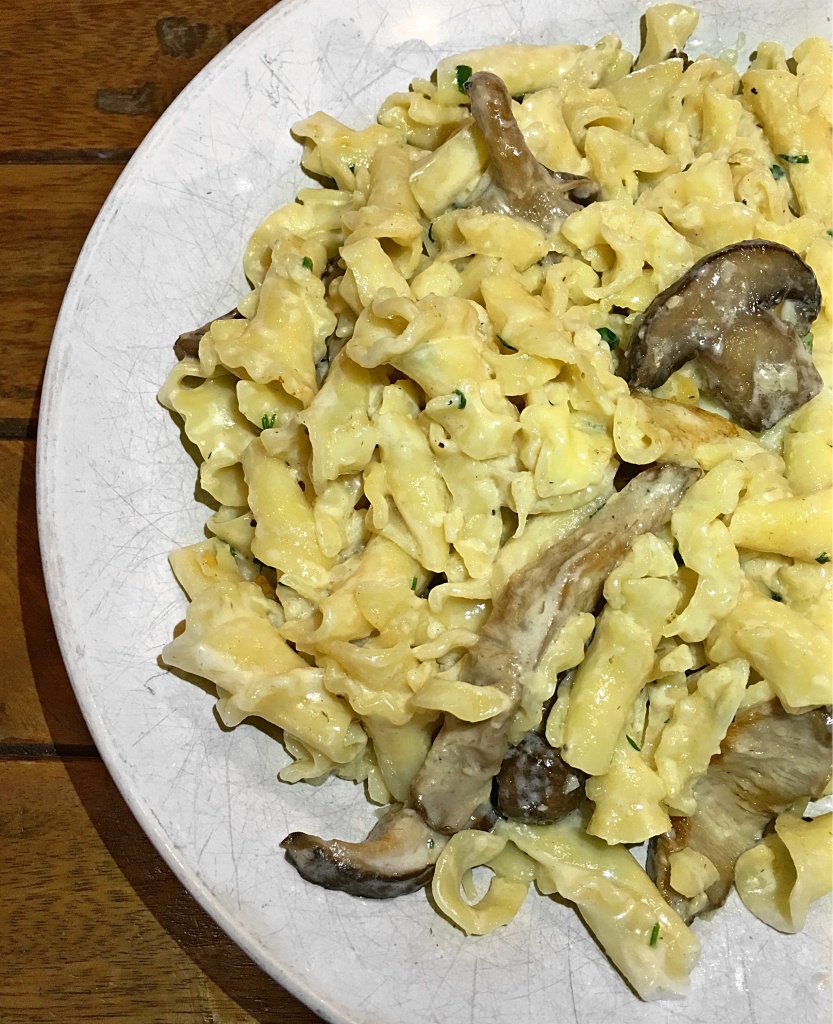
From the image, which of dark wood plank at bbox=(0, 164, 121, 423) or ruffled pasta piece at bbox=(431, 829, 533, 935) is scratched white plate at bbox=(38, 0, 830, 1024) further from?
dark wood plank at bbox=(0, 164, 121, 423)

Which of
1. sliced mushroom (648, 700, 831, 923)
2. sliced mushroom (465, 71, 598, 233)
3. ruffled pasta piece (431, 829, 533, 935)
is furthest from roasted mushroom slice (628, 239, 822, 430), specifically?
ruffled pasta piece (431, 829, 533, 935)

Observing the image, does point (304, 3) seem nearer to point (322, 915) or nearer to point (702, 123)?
point (702, 123)

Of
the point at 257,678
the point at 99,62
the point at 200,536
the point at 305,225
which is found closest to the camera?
the point at 257,678

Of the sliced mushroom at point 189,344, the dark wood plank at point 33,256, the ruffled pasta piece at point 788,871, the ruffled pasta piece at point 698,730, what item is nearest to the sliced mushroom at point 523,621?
the ruffled pasta piece at point 698,730

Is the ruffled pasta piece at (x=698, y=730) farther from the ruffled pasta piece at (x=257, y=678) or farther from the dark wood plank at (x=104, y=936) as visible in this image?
the dark wood plank at (x=104, y=936)

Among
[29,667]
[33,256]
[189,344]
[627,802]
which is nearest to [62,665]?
[29,667]

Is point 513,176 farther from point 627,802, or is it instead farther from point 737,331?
point 627,802
